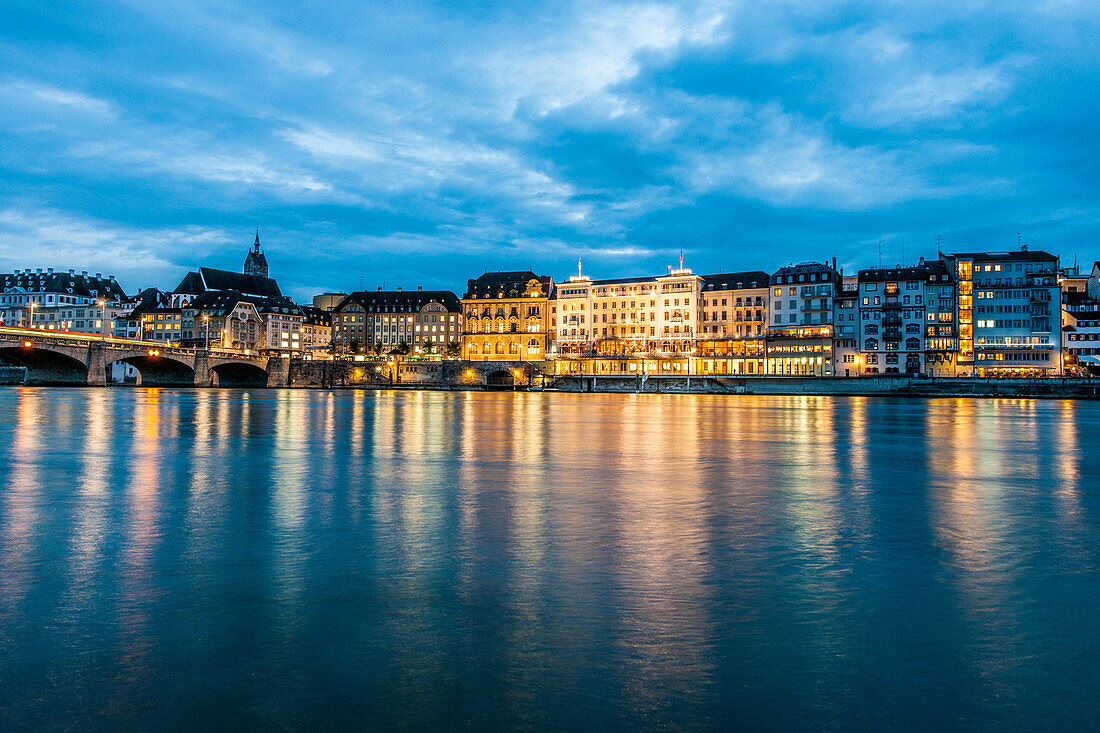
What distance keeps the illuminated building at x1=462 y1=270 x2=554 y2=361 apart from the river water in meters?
108

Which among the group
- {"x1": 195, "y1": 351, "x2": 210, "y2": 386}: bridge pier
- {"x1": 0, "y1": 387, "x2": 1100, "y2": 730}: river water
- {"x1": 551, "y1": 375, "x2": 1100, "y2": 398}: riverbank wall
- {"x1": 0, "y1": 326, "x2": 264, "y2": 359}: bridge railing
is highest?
{"x1": 0, "y1": 326, "x2": 264, "y2": 359}: bridge railing

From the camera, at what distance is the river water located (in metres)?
5.11

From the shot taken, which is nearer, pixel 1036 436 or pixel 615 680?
pixel 615 680

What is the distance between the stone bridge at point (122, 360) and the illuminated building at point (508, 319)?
33642mm

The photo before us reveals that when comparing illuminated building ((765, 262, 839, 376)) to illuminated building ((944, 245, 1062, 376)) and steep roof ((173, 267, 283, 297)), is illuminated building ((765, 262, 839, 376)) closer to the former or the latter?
illuminated building ((944, 245, 1062, 376))

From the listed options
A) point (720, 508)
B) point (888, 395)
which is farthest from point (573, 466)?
point (888, 395)

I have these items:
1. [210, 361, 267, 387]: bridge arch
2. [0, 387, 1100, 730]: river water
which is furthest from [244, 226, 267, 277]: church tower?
[0, 387, 1100, 730]: river water

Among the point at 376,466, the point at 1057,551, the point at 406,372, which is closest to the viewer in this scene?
the point at 1057,551

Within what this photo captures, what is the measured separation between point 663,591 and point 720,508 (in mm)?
5732

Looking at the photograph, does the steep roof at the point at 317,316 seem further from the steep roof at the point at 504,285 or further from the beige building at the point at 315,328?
the steep roof at the point at 504,285

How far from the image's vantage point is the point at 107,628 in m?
6.46

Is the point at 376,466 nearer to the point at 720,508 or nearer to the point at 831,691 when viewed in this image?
the point at 720,508

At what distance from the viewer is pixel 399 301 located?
495 feet

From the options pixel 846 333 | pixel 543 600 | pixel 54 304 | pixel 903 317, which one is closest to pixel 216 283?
pixel 54 304
